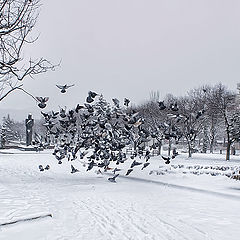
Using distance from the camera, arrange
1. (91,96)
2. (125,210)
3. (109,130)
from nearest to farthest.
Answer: (91,96) < (109,130) < (125,210)

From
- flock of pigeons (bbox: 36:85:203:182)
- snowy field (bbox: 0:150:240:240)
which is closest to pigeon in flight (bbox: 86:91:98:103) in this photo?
flock of pigeons (bbox: 36:85:203:182)

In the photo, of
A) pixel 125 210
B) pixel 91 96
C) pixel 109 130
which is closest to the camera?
pixel 91 96

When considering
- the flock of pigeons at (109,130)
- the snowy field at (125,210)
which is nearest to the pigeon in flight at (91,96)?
the flock of pigeons at (109,130)

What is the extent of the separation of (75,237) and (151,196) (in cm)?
600

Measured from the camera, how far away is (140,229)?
656 centimetres

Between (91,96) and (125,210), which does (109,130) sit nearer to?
(91,96)

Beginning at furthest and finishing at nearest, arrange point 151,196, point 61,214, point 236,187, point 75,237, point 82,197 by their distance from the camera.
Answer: point 236,187 → point 151,196 → point 82,197 → point 61,214 → point 75,237

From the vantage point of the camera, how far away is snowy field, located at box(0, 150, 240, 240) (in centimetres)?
619

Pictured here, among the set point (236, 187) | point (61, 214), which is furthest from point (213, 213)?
point (236, 187)

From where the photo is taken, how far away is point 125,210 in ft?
28.1

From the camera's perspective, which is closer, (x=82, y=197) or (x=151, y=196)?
(x=82, y=197)

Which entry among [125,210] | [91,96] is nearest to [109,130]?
[91,96]

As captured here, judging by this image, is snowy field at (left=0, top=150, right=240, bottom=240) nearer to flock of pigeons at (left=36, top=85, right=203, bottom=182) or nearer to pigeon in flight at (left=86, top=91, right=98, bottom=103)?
flock of pigeons at (left=36, top=85, right=203, bottom=182)

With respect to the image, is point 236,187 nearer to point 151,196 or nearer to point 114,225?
point 151,196
